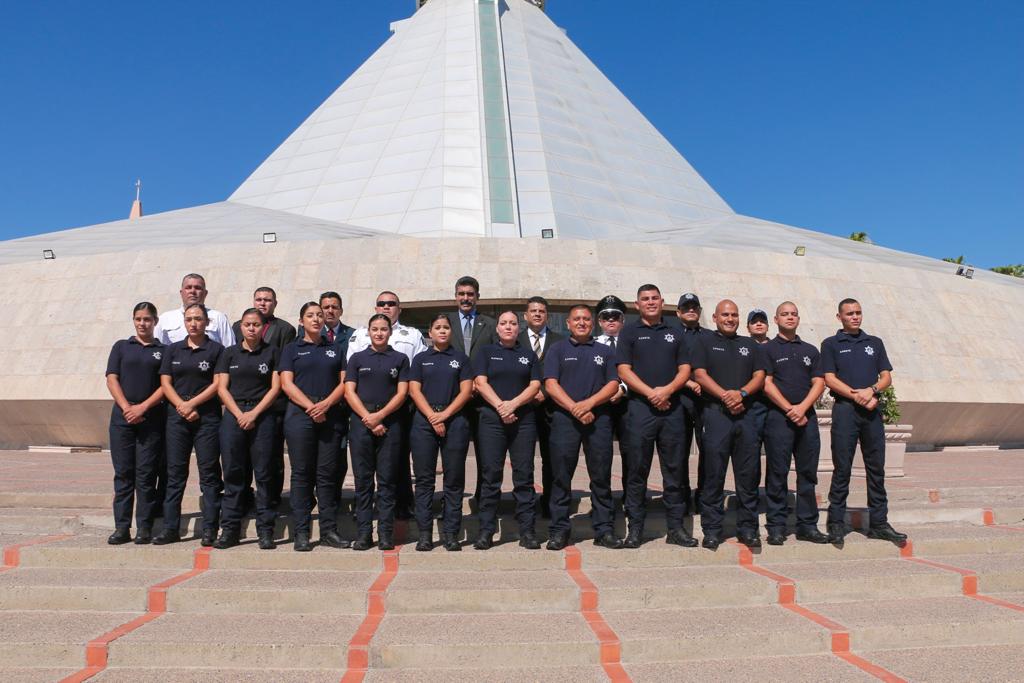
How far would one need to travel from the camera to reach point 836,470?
596 cm

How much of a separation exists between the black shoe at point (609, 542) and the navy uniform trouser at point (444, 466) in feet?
3.61

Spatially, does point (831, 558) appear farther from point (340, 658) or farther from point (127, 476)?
point (127, 476)

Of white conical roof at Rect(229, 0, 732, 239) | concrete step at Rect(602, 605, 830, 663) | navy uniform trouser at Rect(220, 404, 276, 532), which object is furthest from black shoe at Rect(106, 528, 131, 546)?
white conical roof at Rect(229, 0, 732, 239)

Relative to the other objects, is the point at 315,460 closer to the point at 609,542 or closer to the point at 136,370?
the point at 136,370

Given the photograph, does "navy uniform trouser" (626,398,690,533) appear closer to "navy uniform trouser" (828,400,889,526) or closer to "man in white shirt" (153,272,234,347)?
"navy uniform trouser" (828,400,889,526)

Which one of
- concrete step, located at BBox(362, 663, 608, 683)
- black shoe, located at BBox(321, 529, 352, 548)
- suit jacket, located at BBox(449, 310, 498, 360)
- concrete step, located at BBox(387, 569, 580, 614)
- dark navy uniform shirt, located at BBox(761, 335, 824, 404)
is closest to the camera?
concrete step, located at BBox(362, 663, 608, 683)

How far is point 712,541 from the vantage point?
5.50 meters

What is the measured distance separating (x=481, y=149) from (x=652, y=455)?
1734cm

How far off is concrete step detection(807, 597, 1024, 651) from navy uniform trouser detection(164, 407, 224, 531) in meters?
4.61

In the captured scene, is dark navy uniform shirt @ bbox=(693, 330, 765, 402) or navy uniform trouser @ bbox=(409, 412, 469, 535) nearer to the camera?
navy uniform trouser @ bbox=(409, 412, 469, 535)

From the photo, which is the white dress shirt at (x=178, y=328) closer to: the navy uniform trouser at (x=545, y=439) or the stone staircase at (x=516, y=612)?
the stone staircase at (x=516, y=612)

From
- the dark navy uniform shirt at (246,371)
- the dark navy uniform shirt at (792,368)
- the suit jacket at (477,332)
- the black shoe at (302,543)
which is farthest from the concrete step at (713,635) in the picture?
the dark navy uniform shirt at (246,371)

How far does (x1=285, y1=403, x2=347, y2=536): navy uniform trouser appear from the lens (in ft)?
18.6

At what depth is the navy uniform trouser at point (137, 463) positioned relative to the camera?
5.84 meters
